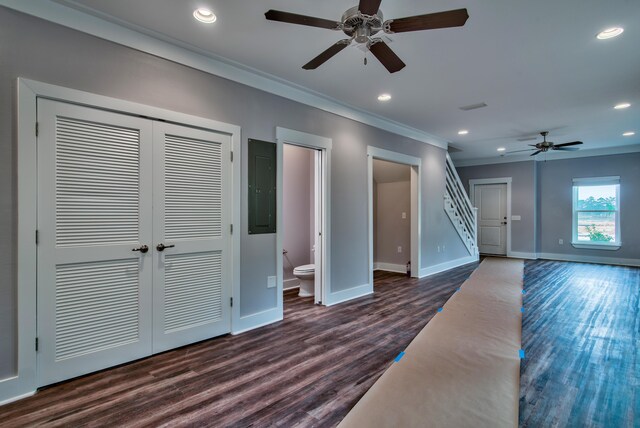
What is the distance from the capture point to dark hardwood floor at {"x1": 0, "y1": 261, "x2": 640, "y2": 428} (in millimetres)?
1980

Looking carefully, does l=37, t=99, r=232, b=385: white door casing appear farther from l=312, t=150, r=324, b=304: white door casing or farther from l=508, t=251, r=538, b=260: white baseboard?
l=508, t=251, r=538, b=260: white baseboard

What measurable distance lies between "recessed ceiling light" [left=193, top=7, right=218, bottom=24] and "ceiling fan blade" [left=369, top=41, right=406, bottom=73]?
1.27 meters

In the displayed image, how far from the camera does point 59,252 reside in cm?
235

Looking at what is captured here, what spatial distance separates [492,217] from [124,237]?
959 centimetres

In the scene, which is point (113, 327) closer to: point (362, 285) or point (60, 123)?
point (60, 123)

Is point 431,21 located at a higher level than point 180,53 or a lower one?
lower

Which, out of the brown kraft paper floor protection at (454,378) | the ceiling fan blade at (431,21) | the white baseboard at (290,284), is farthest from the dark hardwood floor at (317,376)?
the ceiling fan blade at (431,21)

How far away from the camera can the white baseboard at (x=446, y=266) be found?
6318mm

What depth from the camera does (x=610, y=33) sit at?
2.71 metres

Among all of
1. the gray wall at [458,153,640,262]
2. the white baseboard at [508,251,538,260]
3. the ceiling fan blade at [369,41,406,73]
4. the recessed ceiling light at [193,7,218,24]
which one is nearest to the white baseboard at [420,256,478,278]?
the white baseboard at [508,251,538,260]

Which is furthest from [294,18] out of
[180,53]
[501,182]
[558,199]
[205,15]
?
[558,199]

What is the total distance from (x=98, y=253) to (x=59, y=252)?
0.24m

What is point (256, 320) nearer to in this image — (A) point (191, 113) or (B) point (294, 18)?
(A) point (191, 113)

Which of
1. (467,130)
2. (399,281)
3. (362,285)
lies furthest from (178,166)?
(467,130)
